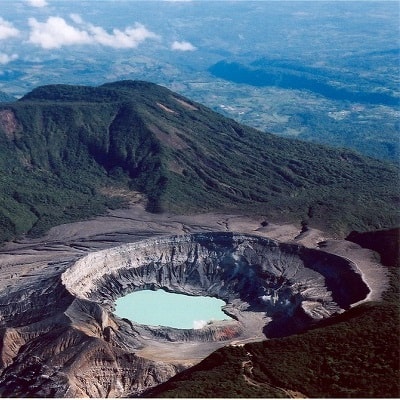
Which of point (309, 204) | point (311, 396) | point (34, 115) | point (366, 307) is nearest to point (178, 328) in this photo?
point (366, 307)

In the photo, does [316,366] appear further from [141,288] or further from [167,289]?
[141,288]

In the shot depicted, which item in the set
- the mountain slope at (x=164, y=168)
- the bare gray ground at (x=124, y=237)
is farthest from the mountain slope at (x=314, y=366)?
the mountain slope at (x=164, y=168)

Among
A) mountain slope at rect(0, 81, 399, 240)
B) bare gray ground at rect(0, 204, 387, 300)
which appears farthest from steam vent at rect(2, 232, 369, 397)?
mountain slope at rect(0, 81, 399, 240)

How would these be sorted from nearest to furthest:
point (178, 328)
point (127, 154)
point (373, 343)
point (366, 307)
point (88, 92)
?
1. point (373, 343)
2. point (366, 307)
3. point (178, 328)
4. point (127, 154)
5. point (88, 92)

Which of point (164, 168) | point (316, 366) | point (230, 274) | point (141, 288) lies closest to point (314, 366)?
point (316, 366)

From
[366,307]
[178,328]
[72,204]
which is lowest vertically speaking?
[72,204]

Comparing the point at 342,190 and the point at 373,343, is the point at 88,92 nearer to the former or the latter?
the point at 342,190
